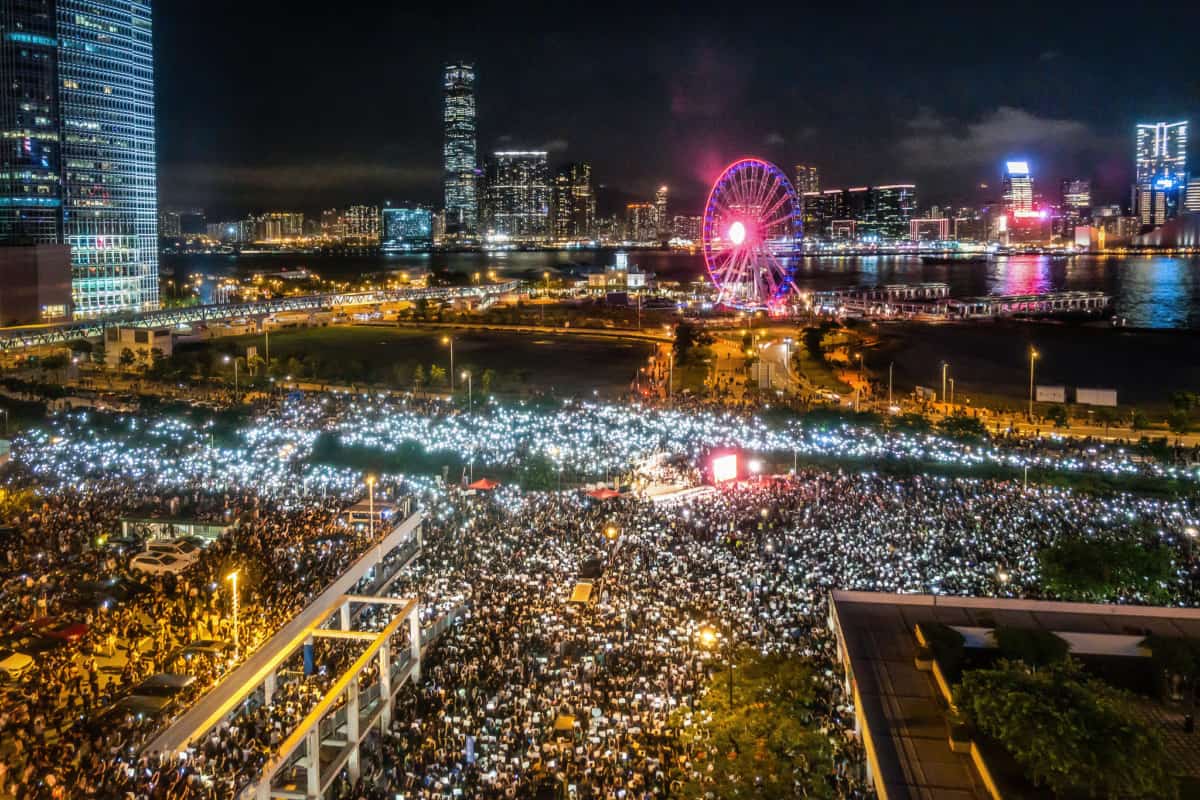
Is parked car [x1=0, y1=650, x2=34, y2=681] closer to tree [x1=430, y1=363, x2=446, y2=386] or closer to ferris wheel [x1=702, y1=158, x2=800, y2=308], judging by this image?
tree [x1=430, y1=363, x2=446, y2=386]

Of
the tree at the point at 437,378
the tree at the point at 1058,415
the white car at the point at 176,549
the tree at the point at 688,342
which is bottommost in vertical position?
the white car at the point at 176,549

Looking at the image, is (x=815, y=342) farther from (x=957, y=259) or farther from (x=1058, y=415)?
(x=957, y=259)

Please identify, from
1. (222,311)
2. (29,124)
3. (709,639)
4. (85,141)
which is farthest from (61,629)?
Answer: (85,141)

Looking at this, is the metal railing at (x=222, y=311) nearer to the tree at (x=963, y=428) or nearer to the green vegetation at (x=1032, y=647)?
the tree at (x=963, y=428)

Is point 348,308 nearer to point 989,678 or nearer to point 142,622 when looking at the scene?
point 142,622

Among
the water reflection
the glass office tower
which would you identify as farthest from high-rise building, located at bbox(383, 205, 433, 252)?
the glass office tower

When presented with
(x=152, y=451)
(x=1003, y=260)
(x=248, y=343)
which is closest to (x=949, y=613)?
(x=152, y=451)

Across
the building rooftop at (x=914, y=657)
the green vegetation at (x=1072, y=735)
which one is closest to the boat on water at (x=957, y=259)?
the building rooftop at (x=914, y=657)
